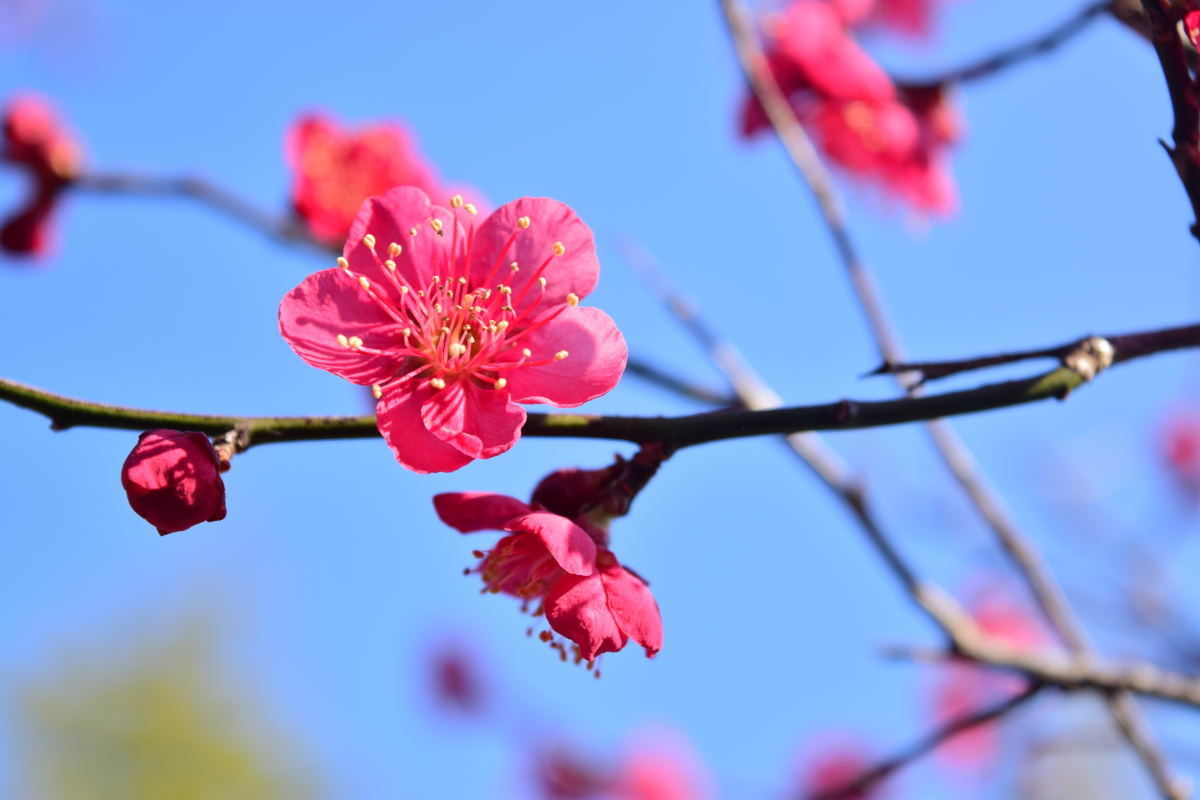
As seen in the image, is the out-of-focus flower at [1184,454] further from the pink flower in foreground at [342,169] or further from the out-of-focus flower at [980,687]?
the pink flower in foreground at [342,169]

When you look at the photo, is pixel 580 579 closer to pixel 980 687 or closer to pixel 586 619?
pixel 586 619

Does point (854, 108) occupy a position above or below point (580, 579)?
above

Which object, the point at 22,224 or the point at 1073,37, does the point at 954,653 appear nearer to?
the point at 1073,37

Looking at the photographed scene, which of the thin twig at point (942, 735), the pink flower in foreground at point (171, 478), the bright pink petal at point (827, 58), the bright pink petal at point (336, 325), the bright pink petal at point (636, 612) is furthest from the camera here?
the bright pink petal at point (827, 58)

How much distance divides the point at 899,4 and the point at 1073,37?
1536 millimetres

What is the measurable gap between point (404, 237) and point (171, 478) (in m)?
0.42

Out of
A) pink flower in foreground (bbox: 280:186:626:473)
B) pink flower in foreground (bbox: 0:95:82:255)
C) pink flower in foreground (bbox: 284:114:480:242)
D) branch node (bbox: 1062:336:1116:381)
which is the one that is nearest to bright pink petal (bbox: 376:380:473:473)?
pink flower in foreground (bbox: 280:186:626:473)

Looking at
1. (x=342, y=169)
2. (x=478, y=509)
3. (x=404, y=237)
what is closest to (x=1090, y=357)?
(x=478, y=509)

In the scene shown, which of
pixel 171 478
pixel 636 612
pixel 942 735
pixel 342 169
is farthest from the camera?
pixel 342 169

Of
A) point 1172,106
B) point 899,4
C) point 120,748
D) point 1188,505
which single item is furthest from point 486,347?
point 120,748

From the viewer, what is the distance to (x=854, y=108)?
2.44m

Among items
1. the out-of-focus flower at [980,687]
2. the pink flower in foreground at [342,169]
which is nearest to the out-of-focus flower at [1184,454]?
the out-of-focus flower at [980,687]

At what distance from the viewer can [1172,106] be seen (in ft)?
3.03

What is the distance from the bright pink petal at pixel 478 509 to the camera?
42.8 inches
